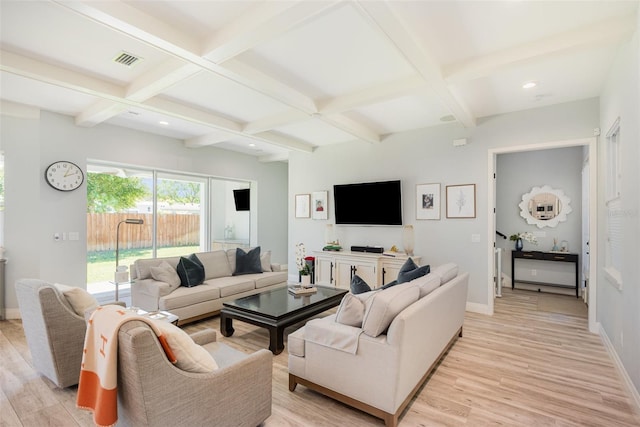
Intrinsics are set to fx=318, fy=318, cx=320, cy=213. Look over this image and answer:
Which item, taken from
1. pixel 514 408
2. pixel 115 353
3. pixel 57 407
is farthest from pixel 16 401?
pixel 514 408

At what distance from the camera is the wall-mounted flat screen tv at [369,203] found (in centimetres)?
533

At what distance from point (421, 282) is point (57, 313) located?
281cm

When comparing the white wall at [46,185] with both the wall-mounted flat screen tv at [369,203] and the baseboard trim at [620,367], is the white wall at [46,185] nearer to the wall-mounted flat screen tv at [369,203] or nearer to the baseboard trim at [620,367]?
the wall-mounted flat screen tv at [369,203]

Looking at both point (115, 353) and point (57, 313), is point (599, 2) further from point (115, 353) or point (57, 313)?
point (57, 313)

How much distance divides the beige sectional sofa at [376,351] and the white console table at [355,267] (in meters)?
2.47

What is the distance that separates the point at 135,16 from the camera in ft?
7.32

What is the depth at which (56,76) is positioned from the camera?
3.06 metres

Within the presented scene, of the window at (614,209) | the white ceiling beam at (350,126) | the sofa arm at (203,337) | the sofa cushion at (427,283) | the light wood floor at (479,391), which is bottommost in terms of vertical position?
the light wood floor at (479,391)

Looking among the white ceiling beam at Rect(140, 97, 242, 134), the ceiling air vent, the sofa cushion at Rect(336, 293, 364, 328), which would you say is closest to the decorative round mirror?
the sofa cushion at Rect(336, 293, 364, 328)

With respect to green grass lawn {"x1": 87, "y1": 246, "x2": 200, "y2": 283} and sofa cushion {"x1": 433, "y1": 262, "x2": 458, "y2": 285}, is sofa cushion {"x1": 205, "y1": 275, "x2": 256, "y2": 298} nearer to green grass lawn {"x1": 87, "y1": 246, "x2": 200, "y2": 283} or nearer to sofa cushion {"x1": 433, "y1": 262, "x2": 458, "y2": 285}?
green grass lawn {"x1": 87, "y1": 246, "x2": 200, "y2": 283}

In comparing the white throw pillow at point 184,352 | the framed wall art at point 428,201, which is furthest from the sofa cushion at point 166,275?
the framed wall art at point 428,201

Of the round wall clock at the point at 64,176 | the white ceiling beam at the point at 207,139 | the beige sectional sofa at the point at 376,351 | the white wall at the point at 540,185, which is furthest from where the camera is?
the white wall at the point at 540,185

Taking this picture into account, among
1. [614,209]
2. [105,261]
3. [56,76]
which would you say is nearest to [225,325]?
[105,261]

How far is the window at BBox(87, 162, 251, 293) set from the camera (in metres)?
5.02
